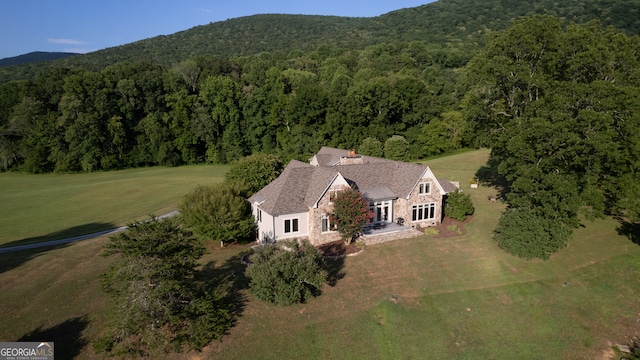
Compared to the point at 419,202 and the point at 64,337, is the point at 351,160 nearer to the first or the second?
the point at 419,202

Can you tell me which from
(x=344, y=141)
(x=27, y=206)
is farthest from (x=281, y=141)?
(x=27, y=206)

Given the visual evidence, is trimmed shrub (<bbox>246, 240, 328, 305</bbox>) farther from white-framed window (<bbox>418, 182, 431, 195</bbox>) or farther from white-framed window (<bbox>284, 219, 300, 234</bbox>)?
white-framed window (<bbox>418, 182, 431, 195</bbox>)

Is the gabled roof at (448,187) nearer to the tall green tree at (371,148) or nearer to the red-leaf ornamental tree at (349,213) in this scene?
the red-leaf ornamental tree at (349,213)

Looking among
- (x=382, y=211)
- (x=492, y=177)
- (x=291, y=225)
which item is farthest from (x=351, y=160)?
(x=492, y=177)

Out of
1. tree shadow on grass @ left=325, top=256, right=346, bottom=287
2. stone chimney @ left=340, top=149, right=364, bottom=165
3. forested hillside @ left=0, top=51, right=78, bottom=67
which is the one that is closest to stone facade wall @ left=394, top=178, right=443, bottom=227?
stone chimney @ left=340, top=149, right=364, bottom=165

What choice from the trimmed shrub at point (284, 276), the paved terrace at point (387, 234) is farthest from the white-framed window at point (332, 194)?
the trimmed shrub at point (284, 276)

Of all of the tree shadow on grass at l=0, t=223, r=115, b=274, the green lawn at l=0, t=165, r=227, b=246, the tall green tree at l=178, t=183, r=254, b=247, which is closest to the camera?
the tree shadow on grass at l=0, t=223, r=115, b=274
